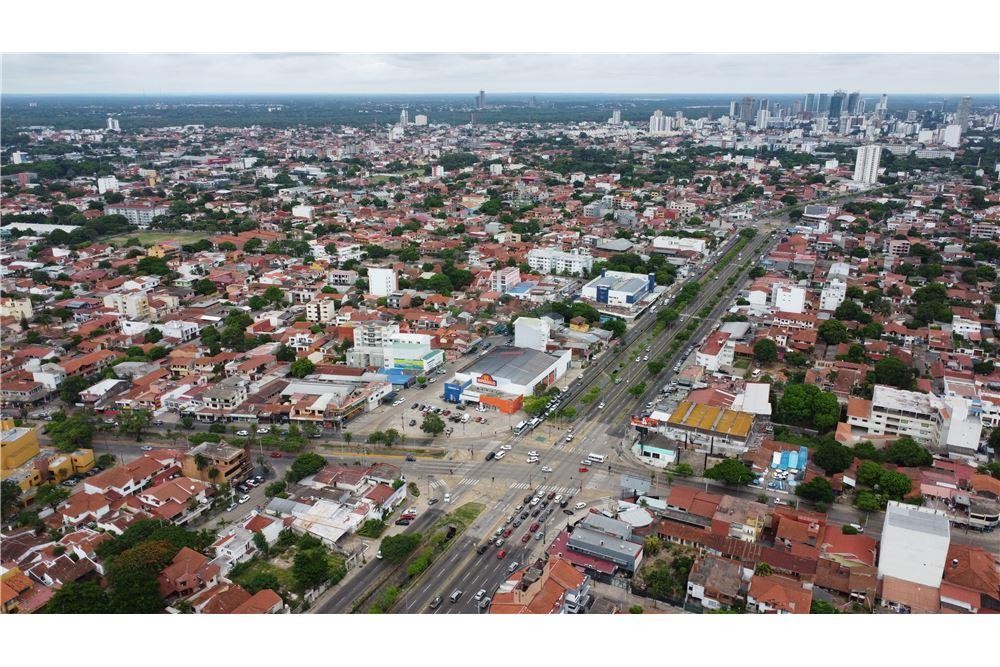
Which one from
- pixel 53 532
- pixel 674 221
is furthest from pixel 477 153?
pixel 53 532

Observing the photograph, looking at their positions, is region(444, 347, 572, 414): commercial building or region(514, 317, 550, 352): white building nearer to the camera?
region(444, 347, 572, 414): commercial building

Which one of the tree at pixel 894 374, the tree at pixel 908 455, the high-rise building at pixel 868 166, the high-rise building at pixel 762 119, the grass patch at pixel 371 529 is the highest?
the high-rise building at pixel 762 119

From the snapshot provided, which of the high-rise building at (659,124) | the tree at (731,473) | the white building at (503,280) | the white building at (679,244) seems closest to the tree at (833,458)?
the tree at (731,473)

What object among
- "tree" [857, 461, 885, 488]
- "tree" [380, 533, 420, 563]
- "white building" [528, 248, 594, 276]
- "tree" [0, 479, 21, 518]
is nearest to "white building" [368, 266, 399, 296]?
"white building" [528, 248, 594, 276]

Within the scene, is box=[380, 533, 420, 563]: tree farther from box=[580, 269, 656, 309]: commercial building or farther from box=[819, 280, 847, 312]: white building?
box=[819, 280, 847, 312]: white building

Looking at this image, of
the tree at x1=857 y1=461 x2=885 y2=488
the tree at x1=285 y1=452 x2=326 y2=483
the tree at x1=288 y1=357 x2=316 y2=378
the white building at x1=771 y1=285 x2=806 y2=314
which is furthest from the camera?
the white building at x1=771 y1=285 x2=806 y2=314

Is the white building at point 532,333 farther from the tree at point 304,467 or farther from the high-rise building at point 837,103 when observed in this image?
the high-rise building at point 837,103

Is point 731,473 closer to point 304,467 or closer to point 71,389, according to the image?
point 304,467
